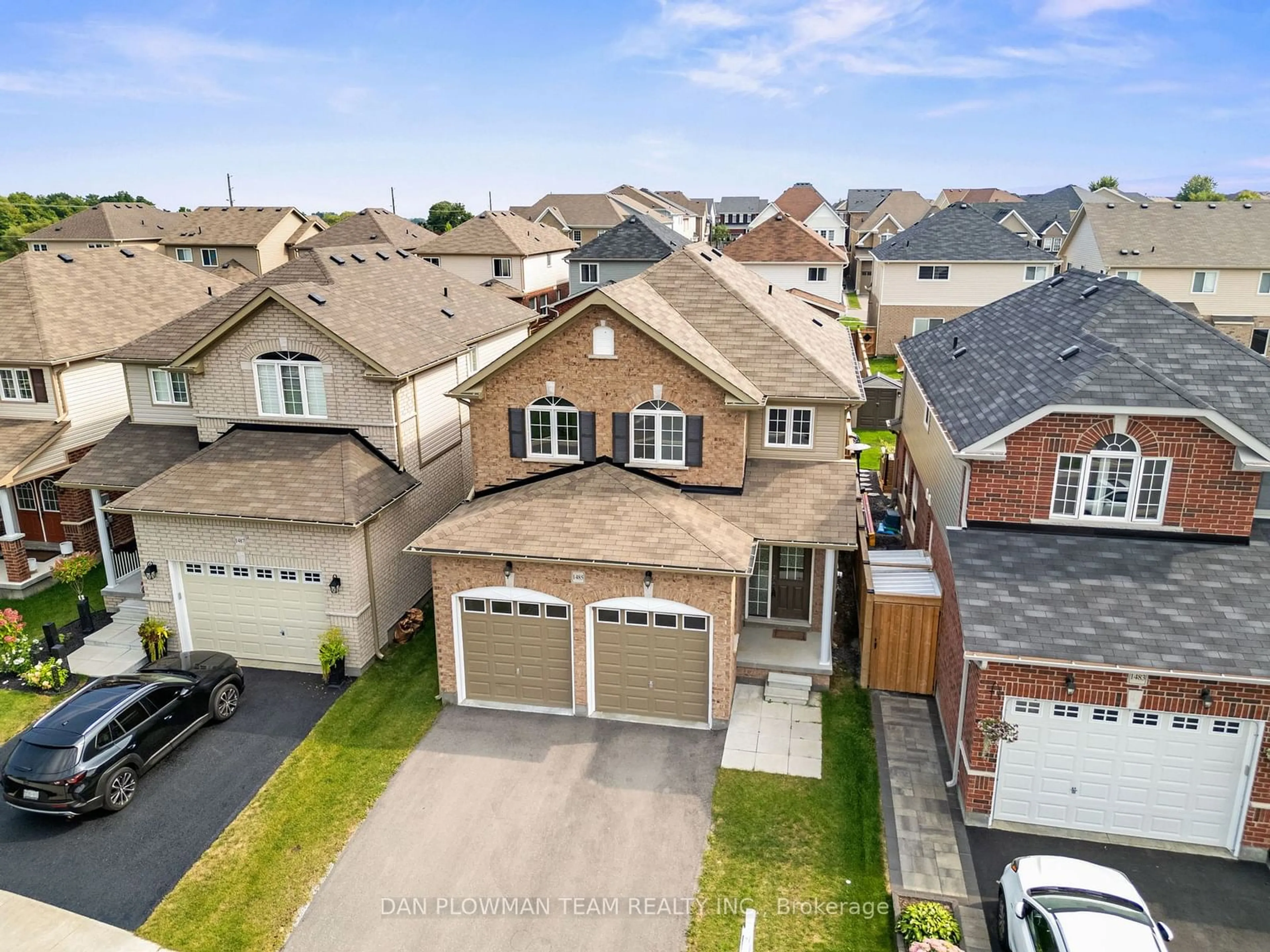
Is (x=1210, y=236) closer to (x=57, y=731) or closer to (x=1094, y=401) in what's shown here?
(x=1094, y=401)

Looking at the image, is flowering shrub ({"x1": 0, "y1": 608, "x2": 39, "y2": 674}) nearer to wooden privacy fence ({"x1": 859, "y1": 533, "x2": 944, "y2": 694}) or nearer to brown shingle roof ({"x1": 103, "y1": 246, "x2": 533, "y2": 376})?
brown shingle roof ({"x1": 103, "y1": 246, "x2": 533, "y2": 376})

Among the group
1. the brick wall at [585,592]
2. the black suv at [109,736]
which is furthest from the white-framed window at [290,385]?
the black suv at [109,736]

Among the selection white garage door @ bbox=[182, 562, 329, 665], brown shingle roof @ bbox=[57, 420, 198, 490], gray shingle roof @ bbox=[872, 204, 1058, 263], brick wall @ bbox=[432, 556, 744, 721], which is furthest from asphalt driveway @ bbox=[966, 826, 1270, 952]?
gray shingle roof @ bbox=[872, 204, 1058, 263]

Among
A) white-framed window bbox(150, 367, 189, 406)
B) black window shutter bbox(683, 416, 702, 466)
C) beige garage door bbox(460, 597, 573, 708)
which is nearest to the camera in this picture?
beige garage door bbox(460, 597, 573, 708)

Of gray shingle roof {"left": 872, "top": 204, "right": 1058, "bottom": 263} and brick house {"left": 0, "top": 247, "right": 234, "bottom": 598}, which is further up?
gray shingle roof {"left": 872, "top": 204, "right": 1058, "bottom": 263}

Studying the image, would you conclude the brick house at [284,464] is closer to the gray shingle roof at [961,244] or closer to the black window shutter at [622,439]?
the black window shutter at [622,439]

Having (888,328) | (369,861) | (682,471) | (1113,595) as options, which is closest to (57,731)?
(369,861)

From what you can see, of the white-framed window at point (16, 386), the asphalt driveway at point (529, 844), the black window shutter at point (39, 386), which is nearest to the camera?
the asphalt driveway at point (529, 844)
